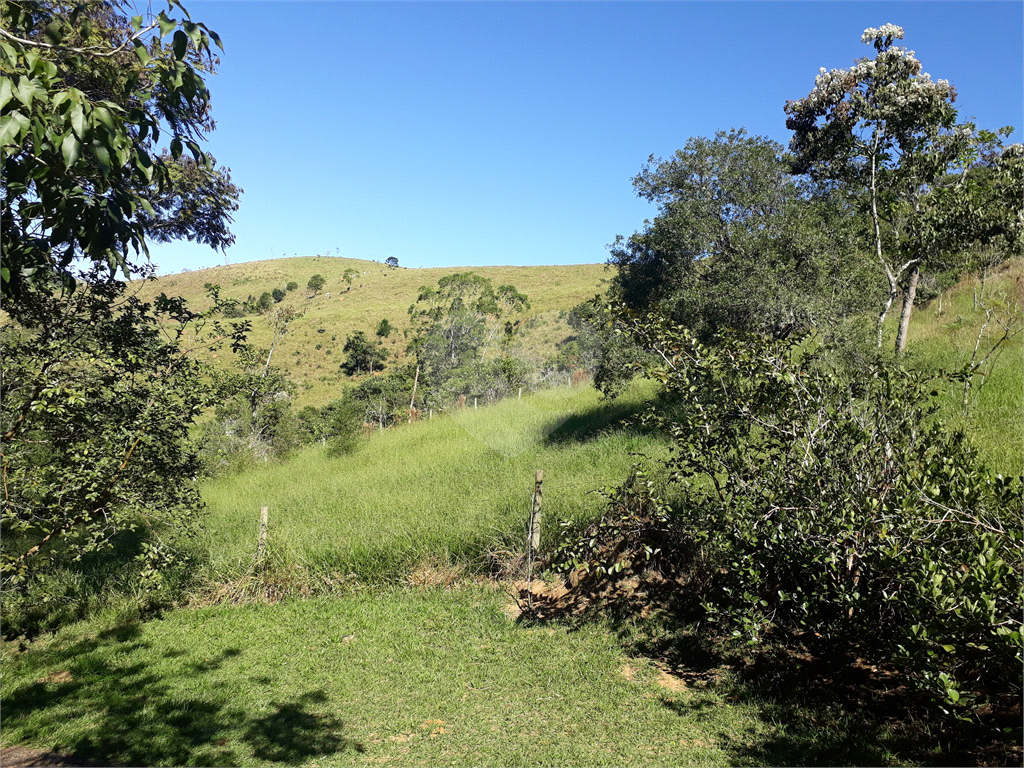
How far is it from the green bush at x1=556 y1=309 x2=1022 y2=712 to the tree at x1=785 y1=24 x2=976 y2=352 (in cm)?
453

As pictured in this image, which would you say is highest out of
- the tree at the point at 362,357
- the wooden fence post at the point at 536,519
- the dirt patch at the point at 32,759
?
the tree at the point at 362,357

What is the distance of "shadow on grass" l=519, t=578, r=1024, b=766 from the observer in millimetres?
4574

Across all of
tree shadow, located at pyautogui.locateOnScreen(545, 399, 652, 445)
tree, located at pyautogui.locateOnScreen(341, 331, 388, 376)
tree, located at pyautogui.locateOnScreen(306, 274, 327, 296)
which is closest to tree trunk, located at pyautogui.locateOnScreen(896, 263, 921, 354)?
tree shadow, located at pyautogui.locateOnScreen(545, 399, 652, 445)

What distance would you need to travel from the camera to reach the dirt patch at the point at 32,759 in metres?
5.07

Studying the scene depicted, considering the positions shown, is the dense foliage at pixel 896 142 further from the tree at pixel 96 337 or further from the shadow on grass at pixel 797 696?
the tree at pixel 96 337

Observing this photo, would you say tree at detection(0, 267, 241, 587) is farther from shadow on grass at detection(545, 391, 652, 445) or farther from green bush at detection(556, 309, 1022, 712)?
shadow on grass at detection(545, 391, 652, 445)

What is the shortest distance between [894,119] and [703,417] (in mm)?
6781

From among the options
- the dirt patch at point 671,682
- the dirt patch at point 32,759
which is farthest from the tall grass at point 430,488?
the dirt patch at point 32,759

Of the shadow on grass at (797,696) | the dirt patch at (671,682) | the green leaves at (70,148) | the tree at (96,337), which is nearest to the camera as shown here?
the green leaves at (70,148)

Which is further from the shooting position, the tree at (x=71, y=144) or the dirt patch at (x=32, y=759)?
the dirt patch at (x=32, y=759)

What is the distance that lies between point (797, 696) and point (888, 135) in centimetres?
859

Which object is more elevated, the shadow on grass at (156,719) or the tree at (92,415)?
the tree at (92,415)

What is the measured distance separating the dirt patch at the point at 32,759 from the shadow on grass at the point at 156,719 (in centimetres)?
10

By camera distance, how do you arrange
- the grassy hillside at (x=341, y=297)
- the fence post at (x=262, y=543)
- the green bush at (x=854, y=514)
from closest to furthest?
the green bush at (x=854, y=514), the fence post at (x=262, y=543), the grassy hillside at (x=341, y=297)
